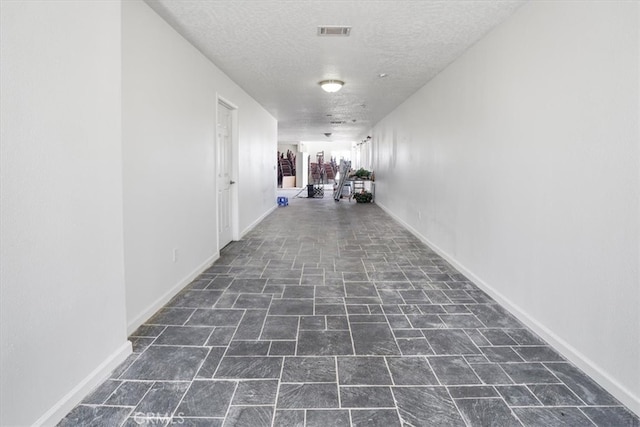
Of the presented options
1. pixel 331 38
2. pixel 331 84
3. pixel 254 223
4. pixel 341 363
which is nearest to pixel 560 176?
pixel 341 363

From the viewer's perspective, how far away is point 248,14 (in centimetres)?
297

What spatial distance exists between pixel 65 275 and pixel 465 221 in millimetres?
3421

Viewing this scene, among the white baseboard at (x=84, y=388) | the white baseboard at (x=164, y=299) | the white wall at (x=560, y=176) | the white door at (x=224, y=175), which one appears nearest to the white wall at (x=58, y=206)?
the white baseboard at (x=84, y=388)

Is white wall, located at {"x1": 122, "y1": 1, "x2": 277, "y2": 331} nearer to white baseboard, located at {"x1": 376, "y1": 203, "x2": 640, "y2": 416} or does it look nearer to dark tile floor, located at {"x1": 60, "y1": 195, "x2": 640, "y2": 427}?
dark tile floor, located at {"x1": 60, "y1": 195, "x2": 640, "y2": 427}

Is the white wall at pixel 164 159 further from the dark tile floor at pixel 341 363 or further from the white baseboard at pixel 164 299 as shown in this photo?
the dark tile floor at pixel 341 363

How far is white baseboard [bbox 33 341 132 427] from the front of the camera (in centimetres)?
162

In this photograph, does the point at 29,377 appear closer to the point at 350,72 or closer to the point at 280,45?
the point at 280,45

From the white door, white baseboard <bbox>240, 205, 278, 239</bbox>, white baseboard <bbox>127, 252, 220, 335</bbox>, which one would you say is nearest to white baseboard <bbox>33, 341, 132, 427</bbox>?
white baseboard <bbox>127, 252, 220, 335</bbox>

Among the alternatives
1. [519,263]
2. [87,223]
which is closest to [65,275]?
[87,223]

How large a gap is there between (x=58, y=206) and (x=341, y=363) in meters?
1.62

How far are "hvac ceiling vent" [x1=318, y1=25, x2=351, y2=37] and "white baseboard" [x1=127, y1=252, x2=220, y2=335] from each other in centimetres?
253

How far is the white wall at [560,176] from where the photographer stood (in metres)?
1.84

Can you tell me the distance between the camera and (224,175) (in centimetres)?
518

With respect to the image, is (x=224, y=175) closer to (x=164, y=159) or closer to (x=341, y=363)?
(x=164, y=159)
